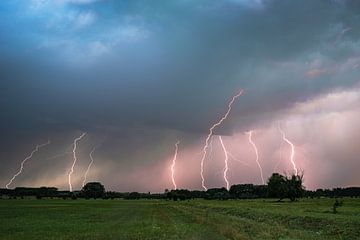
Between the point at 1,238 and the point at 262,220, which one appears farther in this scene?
the point at 262,220

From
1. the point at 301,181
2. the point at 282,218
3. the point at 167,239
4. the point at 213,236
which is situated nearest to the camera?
the point at 167,239

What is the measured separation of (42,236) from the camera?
37.9 metres

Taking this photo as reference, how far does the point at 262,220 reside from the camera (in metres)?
56.0

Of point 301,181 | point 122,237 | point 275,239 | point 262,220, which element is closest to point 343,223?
point 275,239

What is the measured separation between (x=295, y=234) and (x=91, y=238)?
A: 1584 centimetres

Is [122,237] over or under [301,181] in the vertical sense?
under

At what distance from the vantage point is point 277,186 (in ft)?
575

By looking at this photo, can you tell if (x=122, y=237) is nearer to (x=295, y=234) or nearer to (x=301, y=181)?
(x=295, y=234)

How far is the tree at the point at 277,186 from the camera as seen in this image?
170125mm

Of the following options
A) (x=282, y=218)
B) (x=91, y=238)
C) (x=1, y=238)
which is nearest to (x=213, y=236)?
(x=91, y=238)

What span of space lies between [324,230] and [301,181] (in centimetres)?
13215

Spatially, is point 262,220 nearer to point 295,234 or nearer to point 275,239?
point 295,234

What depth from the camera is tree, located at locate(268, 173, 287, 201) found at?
558ft

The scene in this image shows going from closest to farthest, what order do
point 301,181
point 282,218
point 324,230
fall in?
1. point 324,230
2. point 282,218
3. point 301,181
